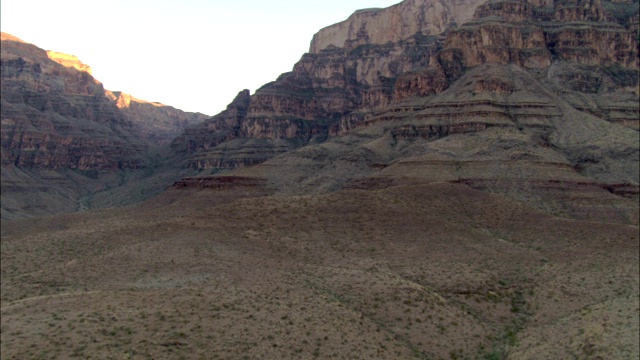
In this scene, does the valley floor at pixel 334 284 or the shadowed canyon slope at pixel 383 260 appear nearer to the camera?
the valley floor at pixel 334 284

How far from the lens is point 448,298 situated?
199 feet

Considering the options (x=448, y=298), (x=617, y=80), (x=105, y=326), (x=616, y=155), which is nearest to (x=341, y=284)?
(x=448, y=298)

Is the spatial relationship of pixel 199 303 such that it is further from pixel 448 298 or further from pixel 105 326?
pixel 448 298

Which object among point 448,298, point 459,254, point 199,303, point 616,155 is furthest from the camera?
point 616,155

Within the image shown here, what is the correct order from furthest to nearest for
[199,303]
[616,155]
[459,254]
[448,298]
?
[616,155]
[459,254]
[448,298]
[199,303]

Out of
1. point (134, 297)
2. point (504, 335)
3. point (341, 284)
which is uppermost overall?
point (134, 297)

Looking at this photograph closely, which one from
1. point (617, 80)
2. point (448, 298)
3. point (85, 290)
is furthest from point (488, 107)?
point (85, 290)

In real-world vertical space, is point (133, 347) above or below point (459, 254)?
above

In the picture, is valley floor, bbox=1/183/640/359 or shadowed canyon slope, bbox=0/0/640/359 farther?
shadowed canyon slope, bbox=0/0/640/359

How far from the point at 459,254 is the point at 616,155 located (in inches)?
2626

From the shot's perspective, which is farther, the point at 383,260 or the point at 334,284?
the point at 383,260

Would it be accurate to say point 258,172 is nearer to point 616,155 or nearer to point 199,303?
point 616,155

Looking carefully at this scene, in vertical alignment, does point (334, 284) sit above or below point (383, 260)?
above

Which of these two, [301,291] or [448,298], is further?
[448,298]
